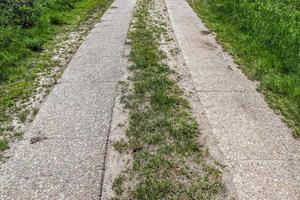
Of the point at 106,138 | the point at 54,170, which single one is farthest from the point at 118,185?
the point at 106,138

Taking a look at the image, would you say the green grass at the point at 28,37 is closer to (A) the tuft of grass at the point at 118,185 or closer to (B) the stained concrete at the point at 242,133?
(A) the tuft of grass at the point at 118,185

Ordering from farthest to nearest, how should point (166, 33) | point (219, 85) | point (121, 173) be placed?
point (166, 33), point (219, 85), point (121, 173)

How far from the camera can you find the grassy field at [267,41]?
7.94m

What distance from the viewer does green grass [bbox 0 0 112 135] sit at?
27.7 feet

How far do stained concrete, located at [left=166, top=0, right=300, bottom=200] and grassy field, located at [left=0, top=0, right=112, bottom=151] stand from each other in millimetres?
3750

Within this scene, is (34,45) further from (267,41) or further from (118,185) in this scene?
(118,185)

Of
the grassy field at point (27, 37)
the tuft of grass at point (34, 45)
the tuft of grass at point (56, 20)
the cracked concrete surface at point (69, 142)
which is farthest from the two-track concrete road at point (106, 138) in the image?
the tuft of grass at point (56, 20)

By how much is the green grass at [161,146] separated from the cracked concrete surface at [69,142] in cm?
46

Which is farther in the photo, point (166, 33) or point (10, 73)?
point (166, 33)

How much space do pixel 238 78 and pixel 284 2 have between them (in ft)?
29.6

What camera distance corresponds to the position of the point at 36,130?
22.0ft

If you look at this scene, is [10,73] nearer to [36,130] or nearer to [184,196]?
[36,130]

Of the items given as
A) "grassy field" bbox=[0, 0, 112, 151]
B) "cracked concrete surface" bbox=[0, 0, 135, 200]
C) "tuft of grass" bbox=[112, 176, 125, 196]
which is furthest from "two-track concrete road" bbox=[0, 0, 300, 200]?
"grassy field" bbox=[0, 0, 112, 151]

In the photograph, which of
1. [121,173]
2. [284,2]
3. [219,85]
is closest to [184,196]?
[121,173]
